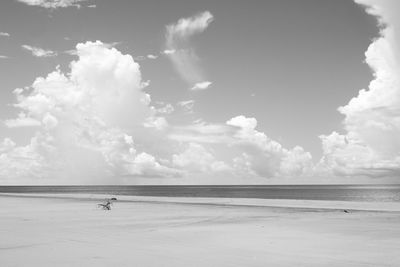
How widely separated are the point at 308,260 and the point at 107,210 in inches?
1107

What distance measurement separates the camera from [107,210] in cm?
3919

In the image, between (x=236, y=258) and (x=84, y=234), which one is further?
(x=84, y=234)

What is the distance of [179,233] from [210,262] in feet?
27.2

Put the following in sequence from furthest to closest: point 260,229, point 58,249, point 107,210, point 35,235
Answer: point 107,210
point 260,229
point 35,235
point 58,249

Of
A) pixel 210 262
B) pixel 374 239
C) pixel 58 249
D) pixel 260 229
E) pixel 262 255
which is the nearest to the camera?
pixel 210 262

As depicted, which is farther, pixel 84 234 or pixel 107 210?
pixel 107 210

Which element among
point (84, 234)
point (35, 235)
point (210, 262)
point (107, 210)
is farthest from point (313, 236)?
point (107, 210)

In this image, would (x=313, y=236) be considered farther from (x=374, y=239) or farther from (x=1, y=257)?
(x=1, y=257)

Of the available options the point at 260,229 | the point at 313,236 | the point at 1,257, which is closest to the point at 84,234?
the point at 1,257

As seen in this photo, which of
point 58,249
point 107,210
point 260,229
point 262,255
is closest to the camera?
point 262,255

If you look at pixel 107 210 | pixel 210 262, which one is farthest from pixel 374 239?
pixel 107 210

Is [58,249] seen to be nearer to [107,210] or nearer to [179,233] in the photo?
[179,233]

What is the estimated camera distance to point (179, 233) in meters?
21.4

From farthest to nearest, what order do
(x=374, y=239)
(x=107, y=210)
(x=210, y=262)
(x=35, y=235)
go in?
(x=107, y=210), (x=35, y=235), (x=374, y=239), (x=210, y=262)
